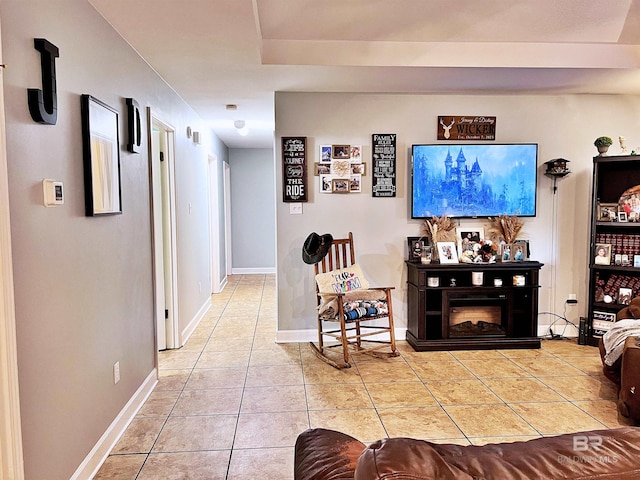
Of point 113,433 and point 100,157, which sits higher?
point 100,157

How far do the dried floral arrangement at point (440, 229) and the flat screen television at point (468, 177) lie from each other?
75mm

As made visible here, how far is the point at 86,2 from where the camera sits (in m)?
2.29

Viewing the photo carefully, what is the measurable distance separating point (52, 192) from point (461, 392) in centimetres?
277

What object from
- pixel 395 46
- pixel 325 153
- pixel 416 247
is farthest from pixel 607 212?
pixel 325 153

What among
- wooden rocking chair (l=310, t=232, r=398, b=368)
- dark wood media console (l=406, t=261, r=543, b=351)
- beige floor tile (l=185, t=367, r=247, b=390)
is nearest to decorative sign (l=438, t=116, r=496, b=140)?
dark wood media console (l=406, t=261, r=543, b=351)

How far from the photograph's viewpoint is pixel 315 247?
4.02 m

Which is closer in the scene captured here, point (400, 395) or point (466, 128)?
point (400, 395)

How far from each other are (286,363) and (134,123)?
2173 millimetres

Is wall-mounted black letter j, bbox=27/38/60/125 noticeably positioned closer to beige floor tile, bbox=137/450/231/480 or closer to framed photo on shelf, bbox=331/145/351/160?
beige floor tile, bbox=137/450/231/480

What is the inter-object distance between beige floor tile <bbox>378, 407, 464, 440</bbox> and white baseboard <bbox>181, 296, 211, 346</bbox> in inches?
91.3

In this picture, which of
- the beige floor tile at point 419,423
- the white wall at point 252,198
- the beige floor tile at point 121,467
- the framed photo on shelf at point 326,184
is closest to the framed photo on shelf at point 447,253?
the framed photo on shelf at point 326,184

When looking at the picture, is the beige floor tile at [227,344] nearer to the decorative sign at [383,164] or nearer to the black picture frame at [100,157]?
the decorative sign at [383,164]

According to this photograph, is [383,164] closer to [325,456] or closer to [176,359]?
[176,359]

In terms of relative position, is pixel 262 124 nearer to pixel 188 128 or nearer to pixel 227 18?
pixel 188 128
